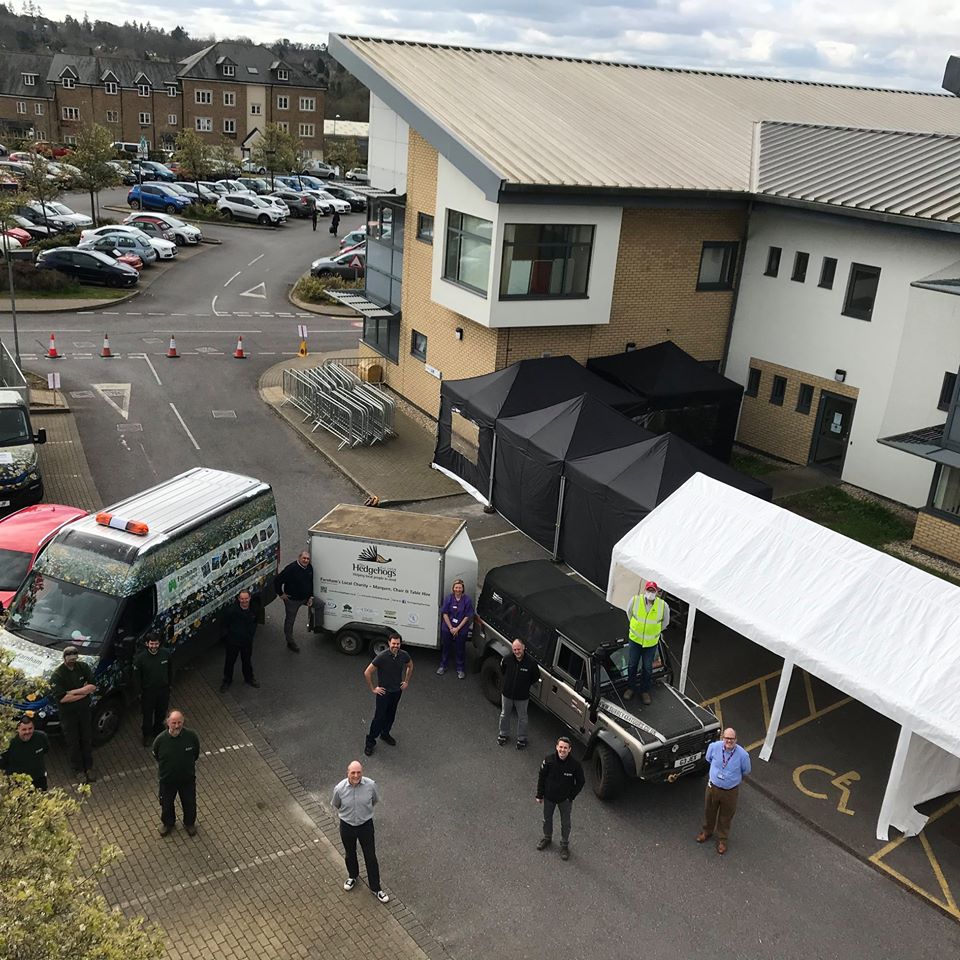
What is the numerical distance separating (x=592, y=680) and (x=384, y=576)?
3.76 m

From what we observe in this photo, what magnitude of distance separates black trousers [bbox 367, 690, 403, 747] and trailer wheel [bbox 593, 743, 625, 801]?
2637 mm

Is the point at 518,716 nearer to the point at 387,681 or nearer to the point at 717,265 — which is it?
the point at 387,681

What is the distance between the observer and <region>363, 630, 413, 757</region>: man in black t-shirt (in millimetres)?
11922

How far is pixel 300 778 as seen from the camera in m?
11.8

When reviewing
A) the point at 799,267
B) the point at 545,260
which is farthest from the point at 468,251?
the point at 799,267

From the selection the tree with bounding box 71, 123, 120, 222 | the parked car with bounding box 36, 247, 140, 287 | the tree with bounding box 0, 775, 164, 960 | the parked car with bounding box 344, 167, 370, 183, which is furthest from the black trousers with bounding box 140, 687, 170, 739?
the parked car with bounding box 344, 167, 370, 183

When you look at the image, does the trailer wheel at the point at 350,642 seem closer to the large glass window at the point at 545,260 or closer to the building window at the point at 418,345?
the large glass window at the point at 545,260

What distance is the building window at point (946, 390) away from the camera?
66.0 ft

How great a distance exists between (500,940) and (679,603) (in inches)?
289

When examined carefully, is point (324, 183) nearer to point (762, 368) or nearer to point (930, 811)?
point (762, 368)

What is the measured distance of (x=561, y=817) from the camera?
10.7 meters

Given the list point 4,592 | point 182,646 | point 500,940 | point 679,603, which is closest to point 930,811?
point 679,603

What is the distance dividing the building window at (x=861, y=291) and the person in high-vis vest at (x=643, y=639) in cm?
1293

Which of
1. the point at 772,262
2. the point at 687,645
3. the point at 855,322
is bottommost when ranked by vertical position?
the point at 687,645
